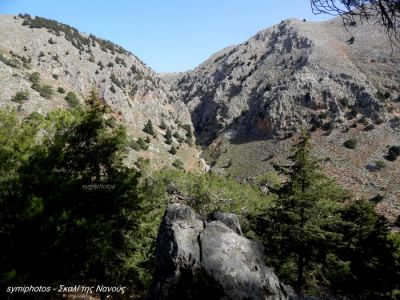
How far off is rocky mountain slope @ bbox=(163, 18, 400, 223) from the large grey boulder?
34076 mm

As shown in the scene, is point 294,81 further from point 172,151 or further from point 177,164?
point 177,164

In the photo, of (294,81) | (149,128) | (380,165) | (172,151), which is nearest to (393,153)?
(380,165)

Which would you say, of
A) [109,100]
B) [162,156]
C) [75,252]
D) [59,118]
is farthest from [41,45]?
[75,252]

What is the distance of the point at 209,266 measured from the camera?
9664 mm

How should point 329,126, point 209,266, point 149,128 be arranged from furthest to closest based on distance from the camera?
point 329,126
point 149,128
point 209,266

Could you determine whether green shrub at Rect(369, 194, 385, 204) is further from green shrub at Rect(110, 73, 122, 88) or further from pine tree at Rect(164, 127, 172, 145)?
green shrub at Rect(110, 73, 122, 88)

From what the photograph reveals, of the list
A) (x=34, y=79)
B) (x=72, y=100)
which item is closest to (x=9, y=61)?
(x=34, y=79)

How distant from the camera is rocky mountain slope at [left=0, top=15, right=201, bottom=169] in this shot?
44.4m

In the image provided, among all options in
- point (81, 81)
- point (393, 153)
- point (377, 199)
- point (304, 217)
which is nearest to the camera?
point (304, 217)

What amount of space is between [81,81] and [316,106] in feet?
130

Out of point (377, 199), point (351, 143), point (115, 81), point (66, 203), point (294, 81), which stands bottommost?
point (377, 199)

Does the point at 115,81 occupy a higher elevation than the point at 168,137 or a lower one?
higher

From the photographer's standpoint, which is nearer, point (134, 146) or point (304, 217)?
point (304, 217)

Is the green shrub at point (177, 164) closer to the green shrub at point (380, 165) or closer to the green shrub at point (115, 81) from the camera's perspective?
the green shrub at point (115, 81)
